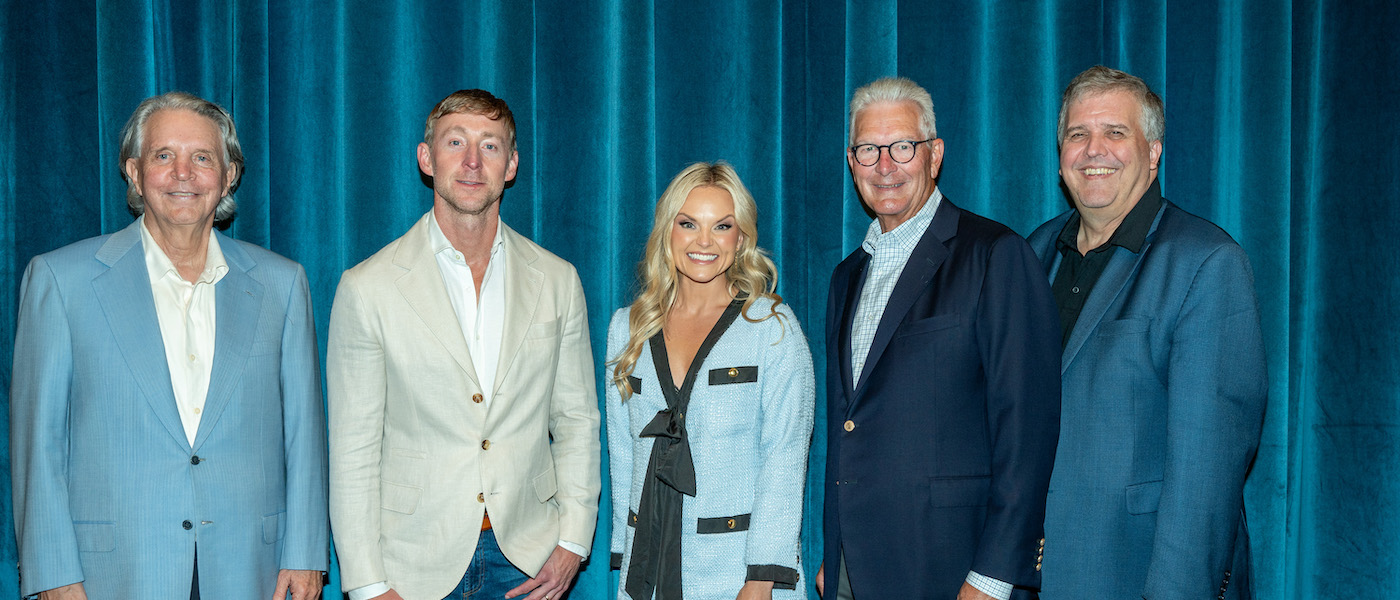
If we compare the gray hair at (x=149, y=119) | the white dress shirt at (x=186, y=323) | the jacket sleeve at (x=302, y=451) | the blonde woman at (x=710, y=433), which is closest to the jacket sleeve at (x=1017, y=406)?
the blonde woman at (x=710, y=433)

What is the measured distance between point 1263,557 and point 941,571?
1.70 metres

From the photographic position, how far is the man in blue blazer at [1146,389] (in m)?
1.89

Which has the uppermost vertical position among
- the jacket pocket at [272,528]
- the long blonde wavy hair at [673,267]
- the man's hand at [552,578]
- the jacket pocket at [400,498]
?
the long blonde wavy hair at [673,267]

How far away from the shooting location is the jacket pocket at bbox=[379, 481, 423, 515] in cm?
218

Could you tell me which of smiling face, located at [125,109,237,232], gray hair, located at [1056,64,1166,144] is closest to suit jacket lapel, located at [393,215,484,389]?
smiling face, located at [125,109,237,232]

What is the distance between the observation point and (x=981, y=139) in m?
2.92

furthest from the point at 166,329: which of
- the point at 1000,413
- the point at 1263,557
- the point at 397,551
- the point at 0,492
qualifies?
the point at 1263,557

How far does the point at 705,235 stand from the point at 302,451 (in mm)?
1190

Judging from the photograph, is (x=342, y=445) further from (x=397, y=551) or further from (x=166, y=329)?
(x=166, y=329)

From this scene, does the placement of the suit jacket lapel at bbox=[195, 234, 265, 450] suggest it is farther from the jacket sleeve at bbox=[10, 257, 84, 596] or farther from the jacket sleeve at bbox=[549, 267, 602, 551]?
the jacket sleeve at bbox=[549, 267, 602, 551]

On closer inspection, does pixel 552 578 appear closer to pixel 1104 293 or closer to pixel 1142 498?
pixel 1142 498

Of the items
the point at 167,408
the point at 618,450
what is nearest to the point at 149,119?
the point at 167,408

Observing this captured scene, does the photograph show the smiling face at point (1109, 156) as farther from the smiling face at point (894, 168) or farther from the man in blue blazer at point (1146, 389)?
the smiling face at point (894, 168)

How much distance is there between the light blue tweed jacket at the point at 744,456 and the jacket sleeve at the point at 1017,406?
453 millimetres
